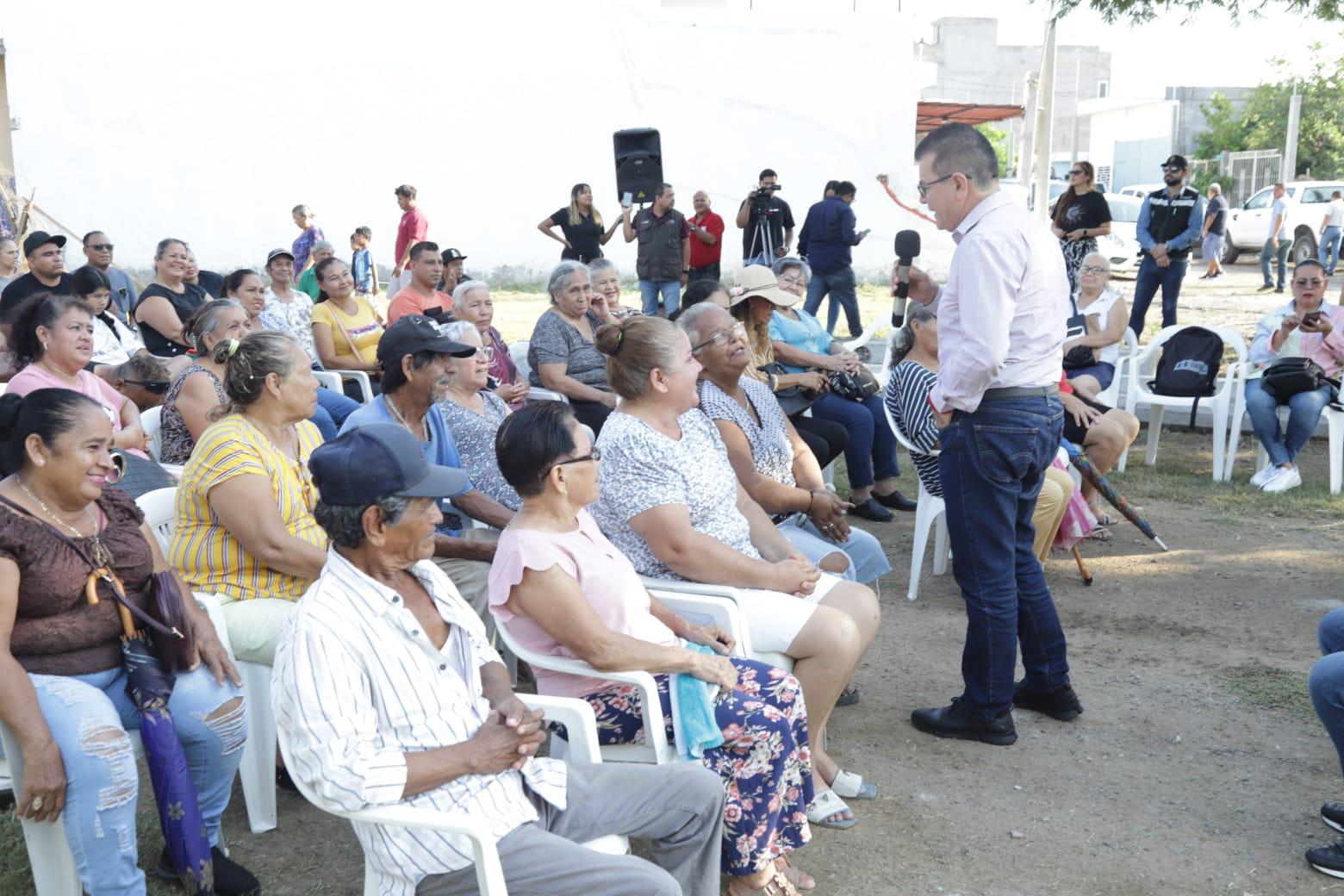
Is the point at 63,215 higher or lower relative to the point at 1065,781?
higher

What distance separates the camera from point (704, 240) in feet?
41.7

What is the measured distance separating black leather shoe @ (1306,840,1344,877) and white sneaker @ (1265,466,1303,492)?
4.48 metres

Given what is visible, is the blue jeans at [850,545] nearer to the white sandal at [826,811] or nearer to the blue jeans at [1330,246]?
the white sandal at [826,811]

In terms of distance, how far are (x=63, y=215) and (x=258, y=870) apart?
17.2 metres

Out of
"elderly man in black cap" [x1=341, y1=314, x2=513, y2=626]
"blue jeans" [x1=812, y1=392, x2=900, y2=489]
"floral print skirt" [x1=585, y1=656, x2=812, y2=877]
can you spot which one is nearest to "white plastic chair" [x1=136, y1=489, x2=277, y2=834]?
"elderly man in black cap" [x1=341, y1=314, x2=513, y2=626]

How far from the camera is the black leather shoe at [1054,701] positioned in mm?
3957

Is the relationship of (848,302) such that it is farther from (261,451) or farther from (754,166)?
(261,451)

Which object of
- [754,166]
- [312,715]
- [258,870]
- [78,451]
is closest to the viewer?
[312,715]

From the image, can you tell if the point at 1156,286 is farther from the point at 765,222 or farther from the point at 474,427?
the point at 474,427

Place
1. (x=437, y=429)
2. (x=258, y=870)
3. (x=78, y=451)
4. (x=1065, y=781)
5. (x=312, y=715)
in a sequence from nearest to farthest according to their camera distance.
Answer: (x=312, y=715)
(x=78, y=451)
(x=258, y=870)
(x=1065, y=781)
(x=437, y=429)

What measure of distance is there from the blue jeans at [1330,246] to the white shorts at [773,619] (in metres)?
18.1

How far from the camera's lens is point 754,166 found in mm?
18766

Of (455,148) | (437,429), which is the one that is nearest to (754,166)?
(455,148)

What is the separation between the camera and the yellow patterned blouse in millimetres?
3076
